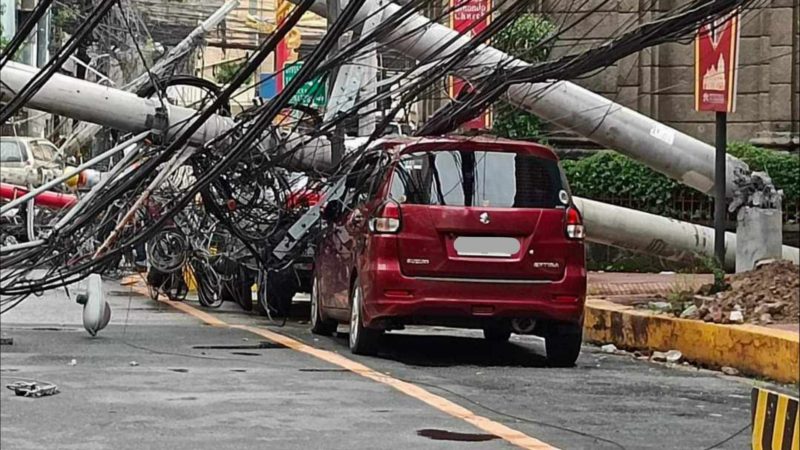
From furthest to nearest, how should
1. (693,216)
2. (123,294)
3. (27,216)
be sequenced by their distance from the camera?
1. (693,216)
2. (123,294)
3. (27,216)

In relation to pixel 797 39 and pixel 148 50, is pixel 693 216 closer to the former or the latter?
pixel 797 39

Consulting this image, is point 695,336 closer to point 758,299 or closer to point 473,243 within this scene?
point 758,299

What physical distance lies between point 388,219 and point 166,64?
200cm

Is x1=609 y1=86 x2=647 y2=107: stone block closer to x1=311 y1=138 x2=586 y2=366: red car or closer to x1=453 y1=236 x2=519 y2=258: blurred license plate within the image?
x1=311 y1=138 x2=586 y2=366: red car

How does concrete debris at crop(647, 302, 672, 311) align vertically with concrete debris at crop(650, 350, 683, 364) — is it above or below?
above

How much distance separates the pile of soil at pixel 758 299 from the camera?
11641mm

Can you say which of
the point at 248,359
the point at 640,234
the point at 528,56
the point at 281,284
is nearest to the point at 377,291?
the point at 248,359

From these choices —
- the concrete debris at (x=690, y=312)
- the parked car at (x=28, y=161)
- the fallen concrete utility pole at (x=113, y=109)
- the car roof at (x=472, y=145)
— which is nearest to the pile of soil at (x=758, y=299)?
the concrete debris at (x=690, y=312)

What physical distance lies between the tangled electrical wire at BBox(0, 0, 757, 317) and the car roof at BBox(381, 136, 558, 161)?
15 centimetres

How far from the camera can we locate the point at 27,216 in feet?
30.0

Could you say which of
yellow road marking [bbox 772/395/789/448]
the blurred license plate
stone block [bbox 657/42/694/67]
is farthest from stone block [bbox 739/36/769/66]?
yellow road marking [bbox 772/395/789/448]

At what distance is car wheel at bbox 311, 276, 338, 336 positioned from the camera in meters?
13.0

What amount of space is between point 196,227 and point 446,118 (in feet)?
9.79

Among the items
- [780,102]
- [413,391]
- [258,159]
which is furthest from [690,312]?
[780,102]
